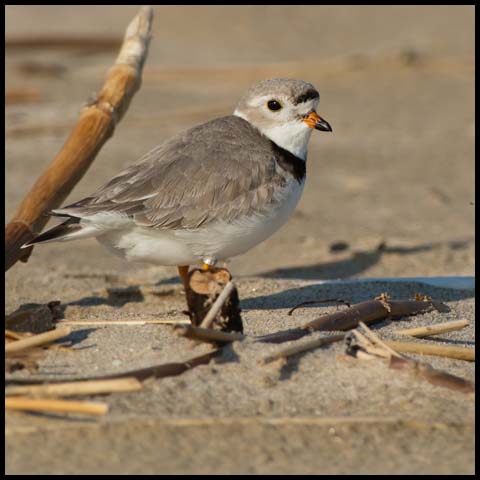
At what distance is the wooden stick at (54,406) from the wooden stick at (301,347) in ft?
2.11

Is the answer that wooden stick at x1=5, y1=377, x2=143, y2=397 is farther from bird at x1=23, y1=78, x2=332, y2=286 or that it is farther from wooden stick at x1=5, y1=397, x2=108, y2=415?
bird at x1=23, y1=78, x2=332, y2=286

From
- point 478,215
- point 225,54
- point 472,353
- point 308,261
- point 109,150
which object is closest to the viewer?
point 472,353

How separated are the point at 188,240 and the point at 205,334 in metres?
1.20

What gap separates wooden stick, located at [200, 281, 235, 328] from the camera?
3.71 meters

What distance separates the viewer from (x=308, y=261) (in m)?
6.65

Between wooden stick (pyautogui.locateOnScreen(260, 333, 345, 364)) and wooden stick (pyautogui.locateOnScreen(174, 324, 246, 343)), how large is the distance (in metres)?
0.16

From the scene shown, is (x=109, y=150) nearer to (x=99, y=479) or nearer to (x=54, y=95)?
(x=54, y=95)

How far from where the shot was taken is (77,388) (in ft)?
10.6

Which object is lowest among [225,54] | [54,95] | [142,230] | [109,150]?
[142,230]

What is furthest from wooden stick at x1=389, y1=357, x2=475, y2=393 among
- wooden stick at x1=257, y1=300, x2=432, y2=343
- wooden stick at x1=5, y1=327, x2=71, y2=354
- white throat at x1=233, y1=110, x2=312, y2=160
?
white throat at x1=233, y1=110, x2=312, y2=160

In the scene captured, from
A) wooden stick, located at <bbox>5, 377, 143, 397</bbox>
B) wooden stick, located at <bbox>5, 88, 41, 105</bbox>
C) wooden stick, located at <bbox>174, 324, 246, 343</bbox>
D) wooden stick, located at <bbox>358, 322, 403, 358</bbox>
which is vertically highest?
wooden stick, located at <bbox>5, 88, 41, 105</bbox>

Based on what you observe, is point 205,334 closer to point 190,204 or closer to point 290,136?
point 190,204

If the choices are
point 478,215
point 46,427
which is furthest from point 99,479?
point 478,215

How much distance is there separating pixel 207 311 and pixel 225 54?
9.48m
